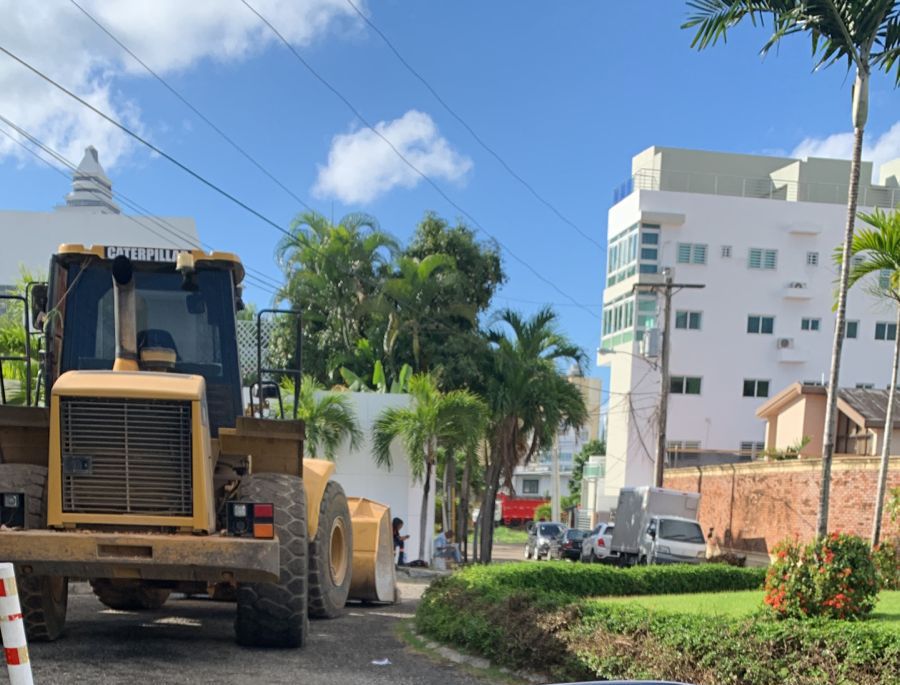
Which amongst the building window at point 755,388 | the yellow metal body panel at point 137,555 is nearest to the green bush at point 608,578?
the yellow metal body panel at point 137,555

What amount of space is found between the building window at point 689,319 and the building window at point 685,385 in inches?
102

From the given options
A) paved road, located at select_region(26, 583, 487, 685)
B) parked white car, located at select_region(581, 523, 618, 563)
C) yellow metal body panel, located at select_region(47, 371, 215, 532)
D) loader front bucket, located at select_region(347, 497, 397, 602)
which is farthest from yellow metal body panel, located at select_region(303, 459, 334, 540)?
parked white car, located at select_region(581, 523, 618, 563)

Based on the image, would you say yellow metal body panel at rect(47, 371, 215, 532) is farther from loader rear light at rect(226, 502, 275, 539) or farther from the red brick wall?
the red brick wall

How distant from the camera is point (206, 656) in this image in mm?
9508

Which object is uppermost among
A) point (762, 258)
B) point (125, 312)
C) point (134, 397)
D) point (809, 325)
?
point (762, 258)

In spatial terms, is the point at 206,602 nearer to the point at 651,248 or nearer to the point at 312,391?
the point at 312,391

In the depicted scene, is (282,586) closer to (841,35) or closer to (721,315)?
(841,35)

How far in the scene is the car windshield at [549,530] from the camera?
44.8 metres

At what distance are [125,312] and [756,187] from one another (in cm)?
5250

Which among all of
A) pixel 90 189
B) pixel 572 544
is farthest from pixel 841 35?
pixel 90 189

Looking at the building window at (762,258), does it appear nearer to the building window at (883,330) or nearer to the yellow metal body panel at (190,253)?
the building window at (883,330)

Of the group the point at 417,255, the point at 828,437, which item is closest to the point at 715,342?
the point at 417,255

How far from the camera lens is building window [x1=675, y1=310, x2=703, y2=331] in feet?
176

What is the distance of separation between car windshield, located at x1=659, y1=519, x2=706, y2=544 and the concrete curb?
69.9ft
